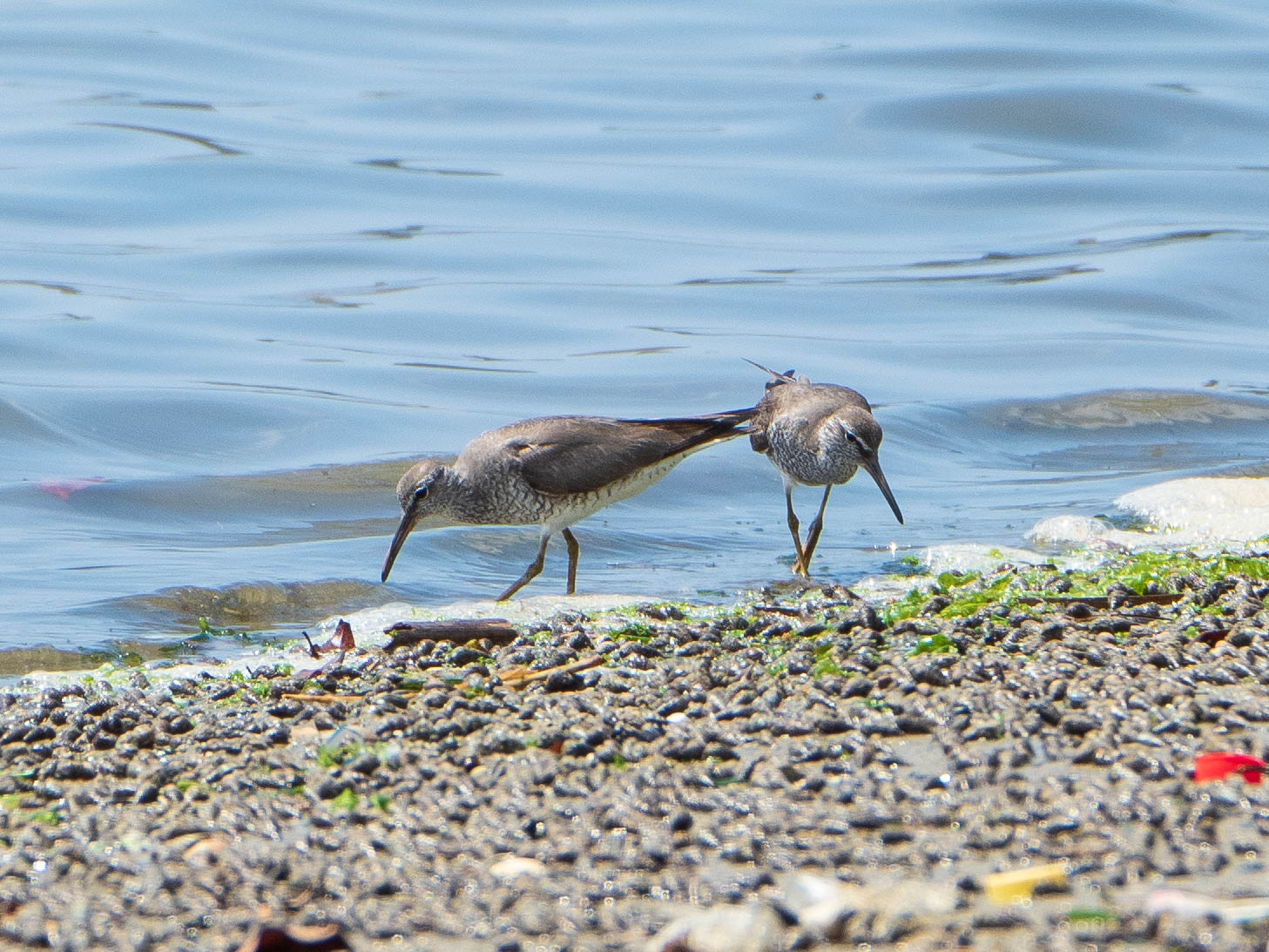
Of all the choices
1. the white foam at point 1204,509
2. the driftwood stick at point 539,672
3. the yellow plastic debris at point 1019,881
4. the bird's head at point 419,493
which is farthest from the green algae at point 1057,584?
the bird's head at point 419,493

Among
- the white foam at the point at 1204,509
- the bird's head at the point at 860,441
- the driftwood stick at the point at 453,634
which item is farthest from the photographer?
the white foam at the point at 1204,509

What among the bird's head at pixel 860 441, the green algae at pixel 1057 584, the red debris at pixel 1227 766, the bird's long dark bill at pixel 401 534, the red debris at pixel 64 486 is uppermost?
the bird's head at pixel 860 441

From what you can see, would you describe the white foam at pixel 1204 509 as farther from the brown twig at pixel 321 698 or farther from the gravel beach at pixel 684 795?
the brown twig at pixel 321 698

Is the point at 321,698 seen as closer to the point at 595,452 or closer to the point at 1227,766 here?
the point at 1227,766

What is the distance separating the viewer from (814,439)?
9617mm

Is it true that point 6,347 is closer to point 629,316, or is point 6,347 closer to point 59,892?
point 629,316

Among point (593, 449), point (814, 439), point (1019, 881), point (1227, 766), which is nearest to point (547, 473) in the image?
point (593, 449)

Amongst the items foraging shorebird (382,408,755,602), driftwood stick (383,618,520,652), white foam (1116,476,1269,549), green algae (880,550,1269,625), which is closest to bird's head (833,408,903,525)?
foraging shorebird (382,408,755,602)

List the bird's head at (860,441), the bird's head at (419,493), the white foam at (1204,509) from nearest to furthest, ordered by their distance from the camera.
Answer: the bird's head at (419,493), the bird's head at (860,441), the white foam at (1204,509)

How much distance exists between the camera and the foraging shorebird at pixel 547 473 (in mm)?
9141

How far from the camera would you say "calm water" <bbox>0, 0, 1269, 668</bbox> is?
1087 centimetres

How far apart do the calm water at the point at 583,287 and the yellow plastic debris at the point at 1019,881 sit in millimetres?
5668

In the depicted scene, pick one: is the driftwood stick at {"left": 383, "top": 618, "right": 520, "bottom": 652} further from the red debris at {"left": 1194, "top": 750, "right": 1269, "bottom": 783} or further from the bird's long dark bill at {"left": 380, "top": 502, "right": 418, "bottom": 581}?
the red debris at {"left": 1194, "top": 750, "right": 1269, "bottom": 783}

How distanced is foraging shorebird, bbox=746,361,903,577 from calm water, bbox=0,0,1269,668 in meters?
0.52
